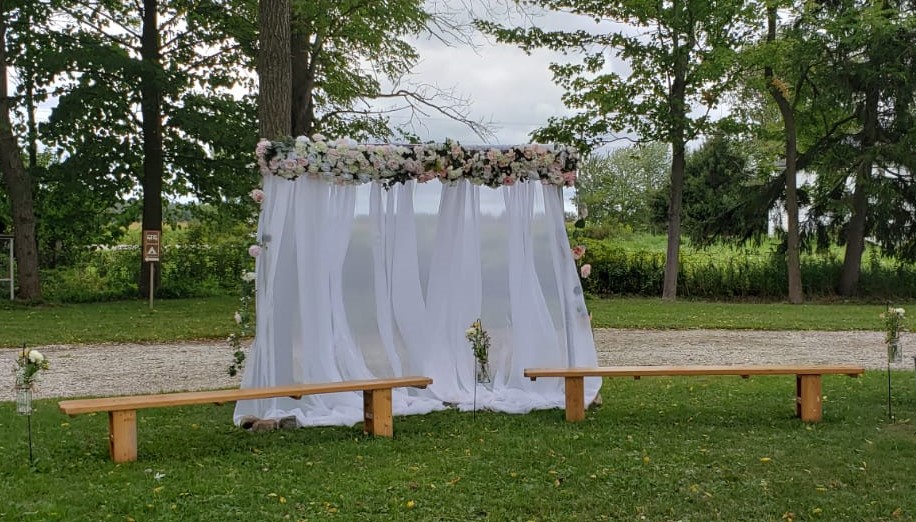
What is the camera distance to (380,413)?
5797 mm

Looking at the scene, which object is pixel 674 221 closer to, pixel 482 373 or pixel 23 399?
pixel 482 373

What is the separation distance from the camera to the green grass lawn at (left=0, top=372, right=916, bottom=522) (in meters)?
4.03

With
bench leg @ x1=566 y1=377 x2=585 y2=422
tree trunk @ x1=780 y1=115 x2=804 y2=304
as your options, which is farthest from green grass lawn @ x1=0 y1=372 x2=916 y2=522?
tree trunk @ x1=780 y1=115 x2=804 y2=304

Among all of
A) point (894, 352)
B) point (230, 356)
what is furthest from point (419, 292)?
point (230, 356)

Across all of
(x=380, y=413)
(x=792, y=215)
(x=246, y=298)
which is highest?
(x=792, y=215)

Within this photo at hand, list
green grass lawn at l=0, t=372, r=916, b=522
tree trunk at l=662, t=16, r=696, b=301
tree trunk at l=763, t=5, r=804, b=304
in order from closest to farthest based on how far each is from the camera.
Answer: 1. green grass lawn at l=0, t=372, r=916, b=522
2. tree trunk at l=662, t=16, r=696, b=301
3. tree trunk at l=763, t=5, r=804, b=304

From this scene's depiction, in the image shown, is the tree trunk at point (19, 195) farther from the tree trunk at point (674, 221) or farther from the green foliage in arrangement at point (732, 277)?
the tree trunk at point (674, 221)

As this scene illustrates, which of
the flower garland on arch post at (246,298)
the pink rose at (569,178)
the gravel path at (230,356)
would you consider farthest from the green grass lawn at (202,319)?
the pink rose at (569,178)

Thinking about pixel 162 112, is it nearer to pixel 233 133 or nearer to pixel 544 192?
pixel 233 133

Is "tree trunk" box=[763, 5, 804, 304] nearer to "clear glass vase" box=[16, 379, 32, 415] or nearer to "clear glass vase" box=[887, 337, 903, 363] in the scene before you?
"clear glass vase" box=[887, 337, 903, 363]

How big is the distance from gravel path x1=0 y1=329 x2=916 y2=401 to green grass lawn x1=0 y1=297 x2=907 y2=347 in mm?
708

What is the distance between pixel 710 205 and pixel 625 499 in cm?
2497

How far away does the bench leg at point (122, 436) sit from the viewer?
497cm

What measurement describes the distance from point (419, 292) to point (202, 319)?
27.6 feet
